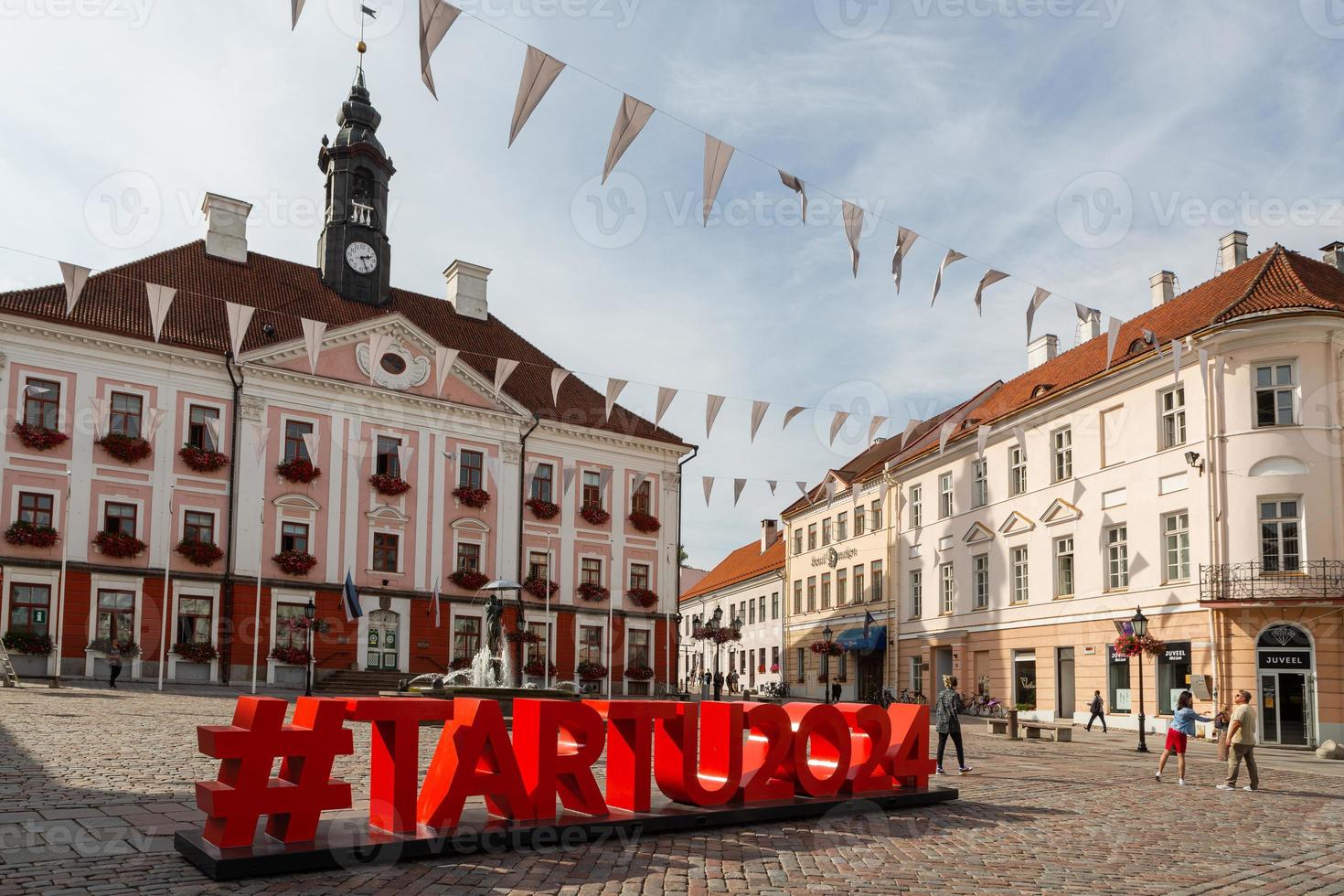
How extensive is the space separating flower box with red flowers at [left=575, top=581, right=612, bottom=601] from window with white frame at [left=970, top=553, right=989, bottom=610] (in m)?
13.7

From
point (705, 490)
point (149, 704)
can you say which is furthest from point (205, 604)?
point (705, 490)

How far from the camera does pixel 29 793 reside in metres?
11.2

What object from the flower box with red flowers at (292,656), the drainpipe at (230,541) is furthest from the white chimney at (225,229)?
the flower box with red flowers at (292,656)

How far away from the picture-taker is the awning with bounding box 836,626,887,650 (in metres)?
48.3

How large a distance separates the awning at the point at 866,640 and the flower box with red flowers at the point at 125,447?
27.4 m

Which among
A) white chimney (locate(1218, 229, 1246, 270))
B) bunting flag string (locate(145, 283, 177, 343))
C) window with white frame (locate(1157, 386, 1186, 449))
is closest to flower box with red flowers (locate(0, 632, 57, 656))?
bunting flag string (locate(145, 283, 177, 343))

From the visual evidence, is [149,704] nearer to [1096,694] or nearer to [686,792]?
[686,792]

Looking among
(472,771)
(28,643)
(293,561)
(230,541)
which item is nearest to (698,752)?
(472,771)

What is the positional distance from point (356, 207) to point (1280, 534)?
3327 cm

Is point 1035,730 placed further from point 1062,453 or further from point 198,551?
point 198,551

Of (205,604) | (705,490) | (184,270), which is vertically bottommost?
(205,604)

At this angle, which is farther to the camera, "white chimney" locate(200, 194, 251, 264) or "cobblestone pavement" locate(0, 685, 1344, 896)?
"white chimney" locate(200, 194, 251, 264)

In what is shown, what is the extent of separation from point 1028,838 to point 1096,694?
2273 centimetres

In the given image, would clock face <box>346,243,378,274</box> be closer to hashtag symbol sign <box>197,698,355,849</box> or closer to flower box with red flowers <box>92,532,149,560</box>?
flower box with red flowers <box>92,532,149,560</box>
